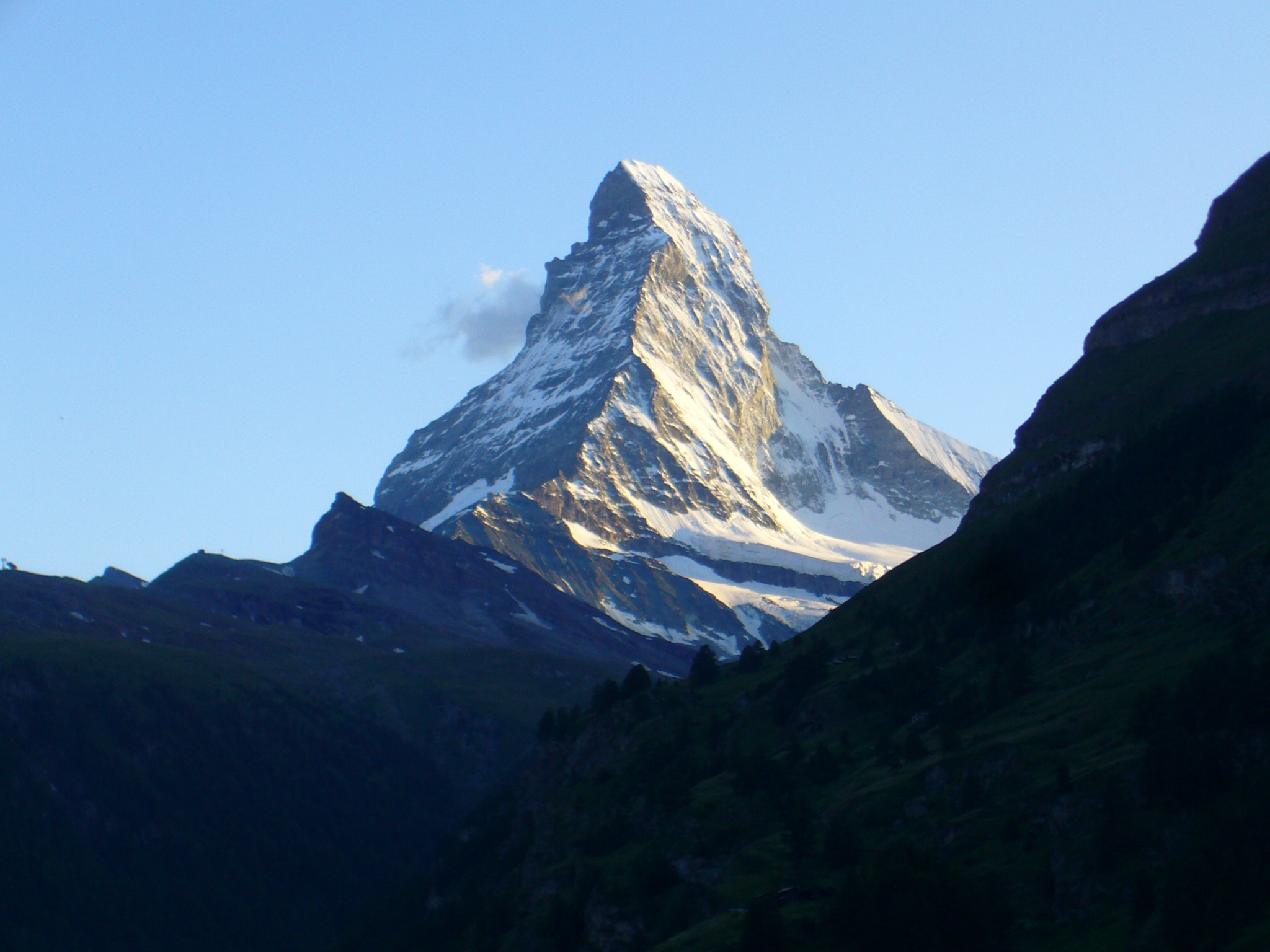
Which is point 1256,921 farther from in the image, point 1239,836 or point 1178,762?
point 1178,762

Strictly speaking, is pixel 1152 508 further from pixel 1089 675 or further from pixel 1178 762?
pixel 1178 762

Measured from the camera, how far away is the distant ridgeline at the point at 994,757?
93750 millimetres

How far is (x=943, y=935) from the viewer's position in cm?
9212

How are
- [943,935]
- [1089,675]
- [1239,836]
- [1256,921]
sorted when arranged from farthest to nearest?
[1089,675]
[943,935]
[1239,836]
[1256,921]

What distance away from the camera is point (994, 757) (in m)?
116

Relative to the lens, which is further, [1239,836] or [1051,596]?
[1051,596]

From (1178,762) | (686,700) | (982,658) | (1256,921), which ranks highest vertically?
(686,700)

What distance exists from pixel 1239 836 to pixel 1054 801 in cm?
1718

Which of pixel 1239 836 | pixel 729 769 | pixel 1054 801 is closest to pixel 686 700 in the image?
pixel 729 769

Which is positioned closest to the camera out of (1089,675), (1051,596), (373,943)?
(1089,675)

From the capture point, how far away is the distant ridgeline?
93.8 m

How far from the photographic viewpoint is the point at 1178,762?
9594 centimetres

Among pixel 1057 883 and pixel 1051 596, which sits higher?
pixel 1051 596

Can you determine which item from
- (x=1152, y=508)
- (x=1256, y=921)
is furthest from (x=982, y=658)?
(x=1256, y=921)
